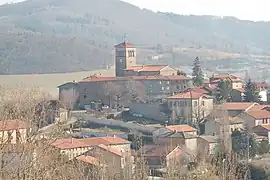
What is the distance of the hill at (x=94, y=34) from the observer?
58562mm

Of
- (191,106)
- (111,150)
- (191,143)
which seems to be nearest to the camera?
(111,150)

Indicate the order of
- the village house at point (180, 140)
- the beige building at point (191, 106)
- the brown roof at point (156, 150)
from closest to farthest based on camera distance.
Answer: the brown roof at point (156, 150), the village house at point (180, 140), the beige building at point (191, 106)

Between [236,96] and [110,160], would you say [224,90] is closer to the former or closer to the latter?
[236,96]

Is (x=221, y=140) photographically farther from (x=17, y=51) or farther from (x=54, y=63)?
(x=17, y=51)

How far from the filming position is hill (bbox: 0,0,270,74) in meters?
58.6

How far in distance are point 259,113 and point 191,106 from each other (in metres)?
2.41

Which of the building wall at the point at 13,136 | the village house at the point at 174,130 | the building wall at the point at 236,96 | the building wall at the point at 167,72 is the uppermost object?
the building wall at the point at 13,136

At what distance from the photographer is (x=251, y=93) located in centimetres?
2572

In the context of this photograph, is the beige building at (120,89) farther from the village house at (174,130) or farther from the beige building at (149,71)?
the village house at (174,130)

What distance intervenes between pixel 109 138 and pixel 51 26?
89673 millimetres

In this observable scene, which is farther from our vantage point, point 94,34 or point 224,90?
point 94,34

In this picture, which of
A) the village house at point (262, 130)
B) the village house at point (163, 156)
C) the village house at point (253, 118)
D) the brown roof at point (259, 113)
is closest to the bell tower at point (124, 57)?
the brown roof at point (259, 113)

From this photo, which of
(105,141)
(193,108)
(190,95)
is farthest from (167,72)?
(105,141)

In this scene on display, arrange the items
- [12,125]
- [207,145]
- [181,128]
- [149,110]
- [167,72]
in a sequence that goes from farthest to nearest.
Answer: [167,72]
[149,110]
[181,128]
[207,145]
[12,125]
